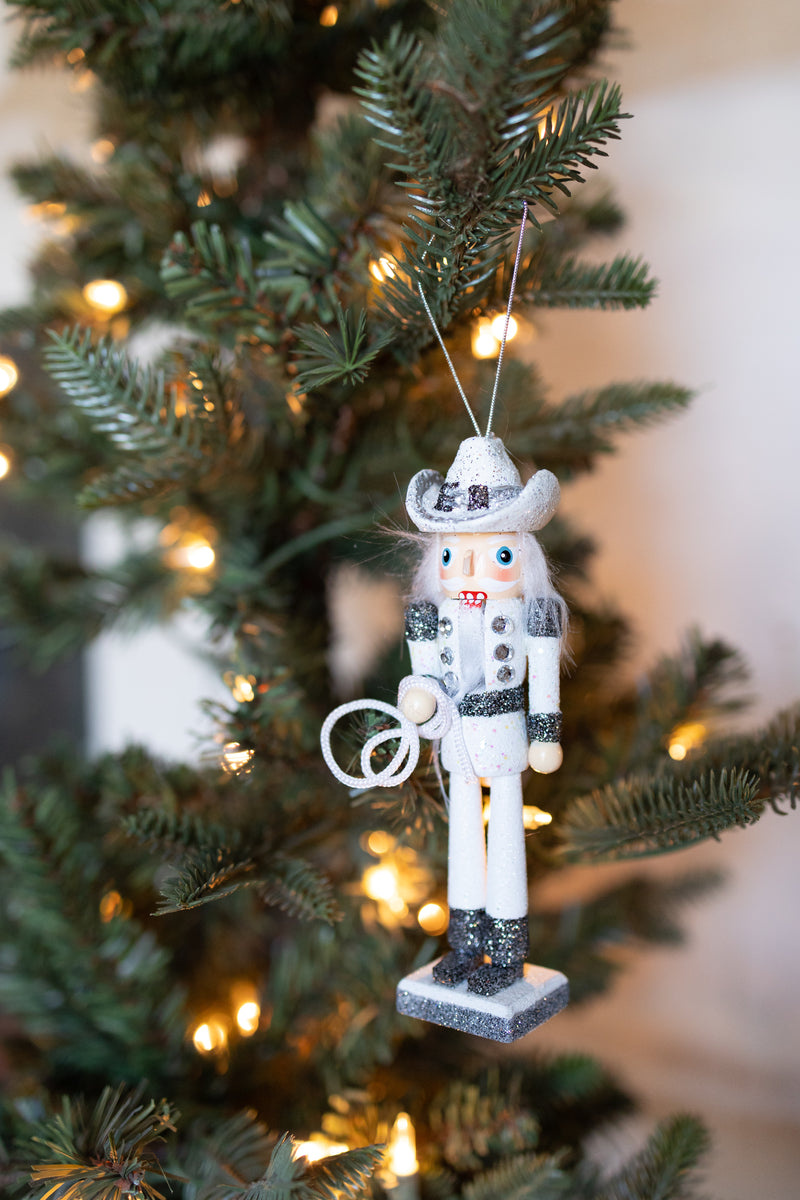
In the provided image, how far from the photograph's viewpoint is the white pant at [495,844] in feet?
1.70

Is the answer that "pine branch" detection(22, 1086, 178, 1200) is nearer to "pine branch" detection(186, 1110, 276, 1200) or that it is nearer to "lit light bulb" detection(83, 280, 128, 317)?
"pine branch" detection(186, 1110, 276, 1200)

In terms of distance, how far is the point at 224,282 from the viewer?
50cm

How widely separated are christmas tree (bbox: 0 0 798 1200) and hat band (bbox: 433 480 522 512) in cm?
8

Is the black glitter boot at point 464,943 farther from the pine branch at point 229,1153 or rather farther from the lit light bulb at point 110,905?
the lit light bulb at point 110,905

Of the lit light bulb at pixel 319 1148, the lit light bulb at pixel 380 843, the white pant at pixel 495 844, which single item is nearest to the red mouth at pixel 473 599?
the white pant at pixel 495 844

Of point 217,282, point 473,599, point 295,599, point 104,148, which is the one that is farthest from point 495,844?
point 104,148

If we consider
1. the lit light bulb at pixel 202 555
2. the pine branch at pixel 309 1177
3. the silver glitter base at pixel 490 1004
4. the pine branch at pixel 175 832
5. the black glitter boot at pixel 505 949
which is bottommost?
the pine branch at pixel 309 1177

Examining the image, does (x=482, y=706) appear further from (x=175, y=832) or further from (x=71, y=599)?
(x=71, y=599)

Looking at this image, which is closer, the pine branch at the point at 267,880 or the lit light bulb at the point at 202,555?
the pine branch at the point at 267,880

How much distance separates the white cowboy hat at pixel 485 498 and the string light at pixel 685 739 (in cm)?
22

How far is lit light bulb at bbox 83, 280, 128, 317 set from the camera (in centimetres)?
70

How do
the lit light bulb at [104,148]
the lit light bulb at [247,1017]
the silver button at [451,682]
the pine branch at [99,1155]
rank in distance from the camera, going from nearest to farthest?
the pine branch at [99,1155] → the silver button at [451,682] → the lit light bulb at [247,1017] → the lit light bulb at [104,148]

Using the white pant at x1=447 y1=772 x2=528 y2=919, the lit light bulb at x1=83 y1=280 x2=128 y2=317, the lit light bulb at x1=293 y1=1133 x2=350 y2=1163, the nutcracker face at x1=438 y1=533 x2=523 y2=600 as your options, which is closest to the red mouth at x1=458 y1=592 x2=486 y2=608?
the nutcracker face at x1=438 y1=533 x2=523 y2=600

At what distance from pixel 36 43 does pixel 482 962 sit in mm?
707
